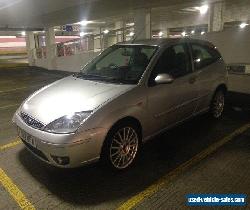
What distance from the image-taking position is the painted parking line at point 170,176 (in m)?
3.06

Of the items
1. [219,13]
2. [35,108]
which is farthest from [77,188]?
[219,13]

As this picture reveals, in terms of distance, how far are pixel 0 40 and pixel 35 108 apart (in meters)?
41.0

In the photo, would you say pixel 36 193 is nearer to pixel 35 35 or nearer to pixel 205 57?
pixel 205 57

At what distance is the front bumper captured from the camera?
308 cm

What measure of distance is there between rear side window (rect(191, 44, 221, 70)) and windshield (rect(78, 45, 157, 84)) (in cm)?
96

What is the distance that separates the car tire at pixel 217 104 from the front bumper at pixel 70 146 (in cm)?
304

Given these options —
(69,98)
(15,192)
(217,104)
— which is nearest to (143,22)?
(217,104)

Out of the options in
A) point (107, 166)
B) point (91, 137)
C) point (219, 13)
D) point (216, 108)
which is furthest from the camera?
point (219, 13)

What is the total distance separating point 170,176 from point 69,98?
5.56 ft

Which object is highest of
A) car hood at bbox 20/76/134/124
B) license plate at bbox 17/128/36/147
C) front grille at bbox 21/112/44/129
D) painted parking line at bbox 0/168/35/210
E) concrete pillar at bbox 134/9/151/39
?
concrete pillar at bbox 134/9/151/39

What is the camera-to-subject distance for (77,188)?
11.0 ft

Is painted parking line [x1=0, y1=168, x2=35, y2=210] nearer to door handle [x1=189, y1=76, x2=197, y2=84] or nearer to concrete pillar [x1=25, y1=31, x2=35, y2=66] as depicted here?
door handle [x1=189, y1=76, x2=197, y2=84]

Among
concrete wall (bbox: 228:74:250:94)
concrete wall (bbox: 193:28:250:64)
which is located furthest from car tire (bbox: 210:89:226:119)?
concrete wall (bbox: 193:28:250:64)

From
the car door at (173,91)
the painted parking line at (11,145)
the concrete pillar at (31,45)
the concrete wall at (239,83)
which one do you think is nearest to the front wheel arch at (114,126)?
the car door at (173,91)
